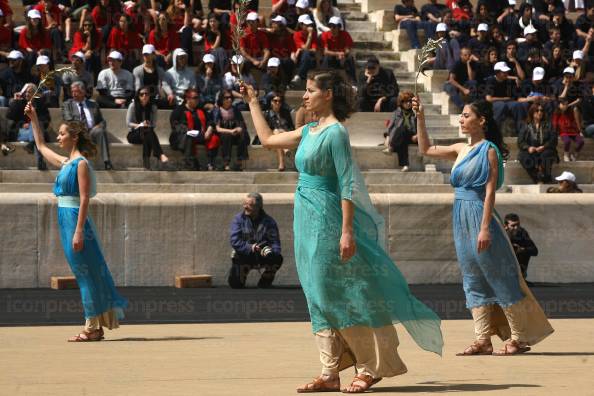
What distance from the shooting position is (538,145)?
21.1 m

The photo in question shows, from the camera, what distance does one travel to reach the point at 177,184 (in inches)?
760

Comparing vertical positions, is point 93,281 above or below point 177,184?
above

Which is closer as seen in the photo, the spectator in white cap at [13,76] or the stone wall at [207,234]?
the stone wall at [207,234]

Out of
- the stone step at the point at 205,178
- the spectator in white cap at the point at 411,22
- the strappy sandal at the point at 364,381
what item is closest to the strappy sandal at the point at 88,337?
the strappy sandal at the point at 364,381

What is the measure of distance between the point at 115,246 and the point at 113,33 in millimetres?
5985

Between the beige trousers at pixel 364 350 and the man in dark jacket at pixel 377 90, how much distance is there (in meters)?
14.7

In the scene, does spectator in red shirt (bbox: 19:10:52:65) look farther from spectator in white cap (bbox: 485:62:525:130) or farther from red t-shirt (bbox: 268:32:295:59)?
spectator in white cap (bbox: 485:62:525:130)

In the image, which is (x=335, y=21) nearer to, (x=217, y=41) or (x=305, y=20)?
(x=305, y=20)

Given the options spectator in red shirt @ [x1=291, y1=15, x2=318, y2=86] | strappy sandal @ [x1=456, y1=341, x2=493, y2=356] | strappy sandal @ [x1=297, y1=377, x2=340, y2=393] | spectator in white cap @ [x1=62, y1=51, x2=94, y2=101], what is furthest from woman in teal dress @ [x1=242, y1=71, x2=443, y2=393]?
spectator in red shirt @ [x1=291, y1=15, x2=318, y2=86]

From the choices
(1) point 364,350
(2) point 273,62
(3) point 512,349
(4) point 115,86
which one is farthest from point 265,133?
(2) point 273,62

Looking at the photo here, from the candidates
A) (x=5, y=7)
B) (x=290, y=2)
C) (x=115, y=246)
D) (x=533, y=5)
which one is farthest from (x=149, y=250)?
(x=533, y=5)

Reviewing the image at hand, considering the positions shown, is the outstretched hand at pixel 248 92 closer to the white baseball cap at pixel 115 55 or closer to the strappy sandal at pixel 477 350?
the strappy sandal at pixel 477 350

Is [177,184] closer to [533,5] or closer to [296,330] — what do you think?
[296,330]

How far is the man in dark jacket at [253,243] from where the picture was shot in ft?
55.3
